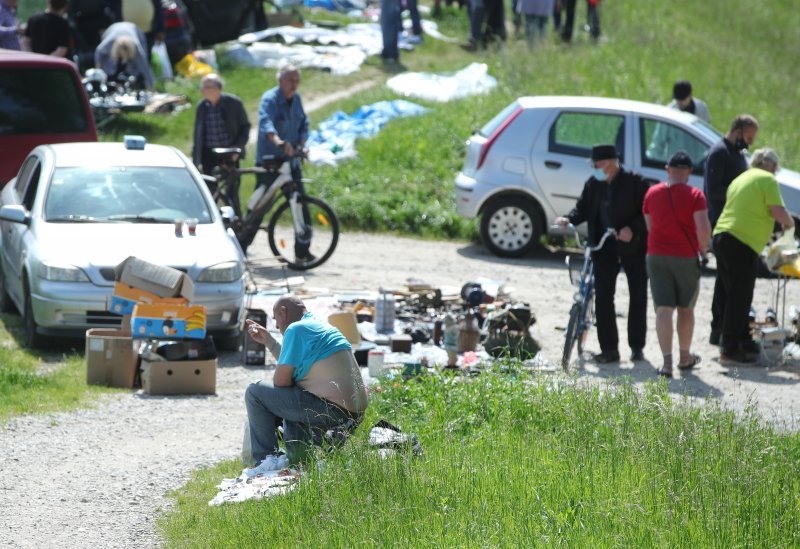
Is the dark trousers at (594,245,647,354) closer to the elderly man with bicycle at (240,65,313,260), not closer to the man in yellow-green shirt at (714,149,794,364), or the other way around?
the man in yellow-green shirt at (714,149,794,364)

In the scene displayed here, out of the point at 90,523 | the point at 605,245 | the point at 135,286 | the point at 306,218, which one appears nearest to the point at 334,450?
the point at 90,523

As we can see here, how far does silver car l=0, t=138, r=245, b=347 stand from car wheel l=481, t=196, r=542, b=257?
5.11 m

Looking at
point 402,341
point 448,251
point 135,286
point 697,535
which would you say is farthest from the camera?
point 448,251

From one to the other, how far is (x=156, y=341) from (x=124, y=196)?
2187 mm

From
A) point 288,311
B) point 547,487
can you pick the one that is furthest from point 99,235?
point 547,487

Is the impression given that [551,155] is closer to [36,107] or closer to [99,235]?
[36,107]

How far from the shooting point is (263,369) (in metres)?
11.3

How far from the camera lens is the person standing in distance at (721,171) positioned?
12734 millimetres

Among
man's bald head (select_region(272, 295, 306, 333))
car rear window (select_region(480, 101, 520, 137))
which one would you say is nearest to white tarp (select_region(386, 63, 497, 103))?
car rear window (select_region(480, 101, 520, 137))

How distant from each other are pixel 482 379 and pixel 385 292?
3.73m

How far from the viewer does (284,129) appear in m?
15.5

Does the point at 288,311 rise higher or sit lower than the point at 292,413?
higher

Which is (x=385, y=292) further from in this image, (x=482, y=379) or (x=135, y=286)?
(x=482, y=379)

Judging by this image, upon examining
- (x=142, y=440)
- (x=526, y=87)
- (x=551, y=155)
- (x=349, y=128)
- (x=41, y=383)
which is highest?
(x=526, y=87)
